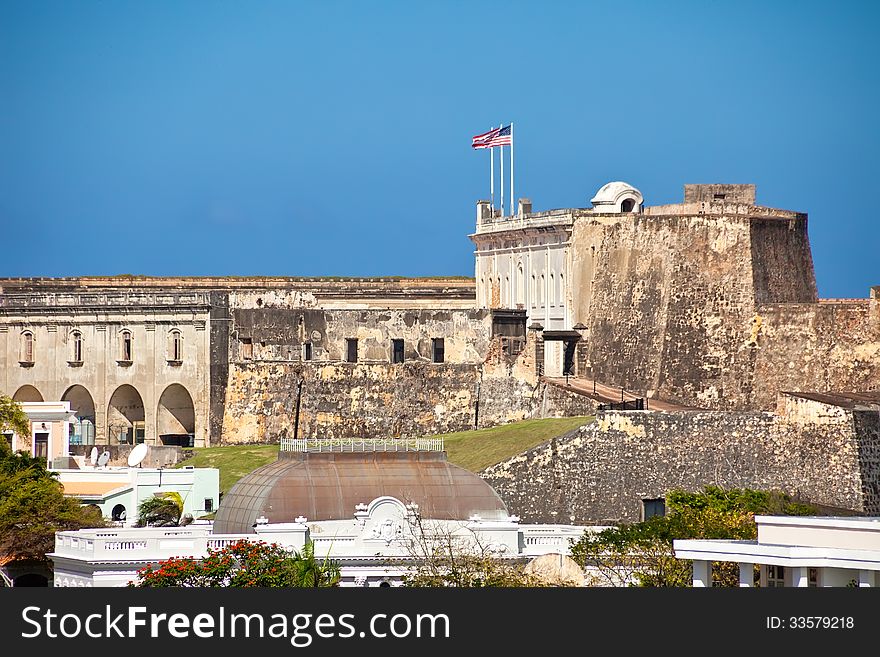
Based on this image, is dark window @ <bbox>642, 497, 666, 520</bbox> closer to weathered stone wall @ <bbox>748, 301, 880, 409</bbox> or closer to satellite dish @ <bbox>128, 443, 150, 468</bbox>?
weathered stone wall @ <bbox>748, 301, 880, 409</bbox>

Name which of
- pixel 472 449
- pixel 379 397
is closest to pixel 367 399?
pixel 379 397

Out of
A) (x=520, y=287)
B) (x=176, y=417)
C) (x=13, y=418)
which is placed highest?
(x=520, y=287)

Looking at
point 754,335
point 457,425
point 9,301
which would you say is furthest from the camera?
point 9,301

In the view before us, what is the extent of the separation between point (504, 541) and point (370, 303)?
1509 inches

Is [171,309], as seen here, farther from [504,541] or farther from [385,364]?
[504,541]

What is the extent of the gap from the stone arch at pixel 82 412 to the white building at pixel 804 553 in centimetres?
4385

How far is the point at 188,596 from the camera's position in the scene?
4556 centimetres

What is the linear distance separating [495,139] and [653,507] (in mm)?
24361

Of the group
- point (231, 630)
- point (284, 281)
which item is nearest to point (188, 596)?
point (231, 630)

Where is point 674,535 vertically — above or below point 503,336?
below

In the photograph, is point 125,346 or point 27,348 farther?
point 27,348

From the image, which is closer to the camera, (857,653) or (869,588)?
(857,653)

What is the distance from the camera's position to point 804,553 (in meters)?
49.8

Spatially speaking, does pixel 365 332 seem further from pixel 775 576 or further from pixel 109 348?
pixel 775 576
